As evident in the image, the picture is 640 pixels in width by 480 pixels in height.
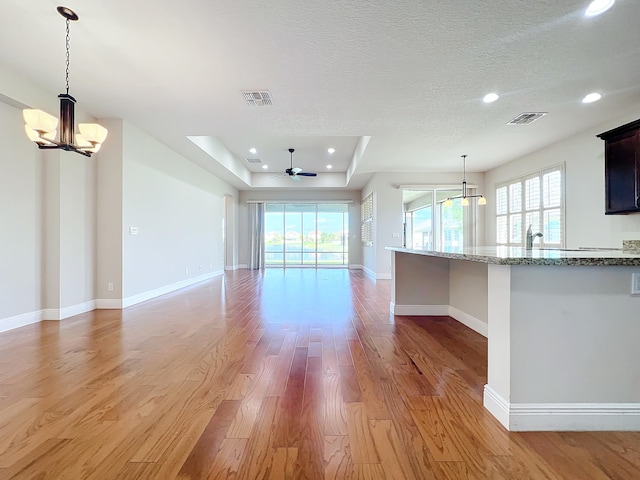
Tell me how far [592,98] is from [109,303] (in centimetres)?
696

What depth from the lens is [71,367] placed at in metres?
2.41

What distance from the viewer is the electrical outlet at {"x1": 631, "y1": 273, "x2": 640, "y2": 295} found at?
1.59 metres

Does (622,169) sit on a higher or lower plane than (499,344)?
higher

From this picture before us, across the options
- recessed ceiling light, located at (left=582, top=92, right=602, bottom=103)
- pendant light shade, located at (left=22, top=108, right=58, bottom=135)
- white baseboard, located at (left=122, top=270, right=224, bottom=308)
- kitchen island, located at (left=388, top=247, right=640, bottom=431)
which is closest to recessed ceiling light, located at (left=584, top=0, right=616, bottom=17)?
recessed ceiling light, located at (left=582, top=92, right=602, bottom=103)

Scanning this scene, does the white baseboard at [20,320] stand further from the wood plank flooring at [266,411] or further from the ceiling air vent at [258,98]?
the ceiling air vent at [258,98]

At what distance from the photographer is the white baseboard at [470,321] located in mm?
3176

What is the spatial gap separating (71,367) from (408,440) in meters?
2.55

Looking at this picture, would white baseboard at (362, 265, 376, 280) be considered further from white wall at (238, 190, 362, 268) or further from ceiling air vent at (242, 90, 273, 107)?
ceiling air vent at (242, 90, 273, 107)

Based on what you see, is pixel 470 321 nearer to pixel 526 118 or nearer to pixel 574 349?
pixel 574 349

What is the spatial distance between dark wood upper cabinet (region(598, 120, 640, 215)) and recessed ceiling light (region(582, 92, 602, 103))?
52cm

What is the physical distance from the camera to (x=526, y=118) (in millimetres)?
4410

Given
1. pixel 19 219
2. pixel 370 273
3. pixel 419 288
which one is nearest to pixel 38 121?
pixel 19 219

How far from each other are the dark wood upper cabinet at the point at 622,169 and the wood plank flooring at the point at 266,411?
291 centimetres

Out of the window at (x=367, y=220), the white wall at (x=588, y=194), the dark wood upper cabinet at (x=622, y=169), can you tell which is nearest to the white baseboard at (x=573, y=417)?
the dark wood upper cabinet at (x=622, y=169)
